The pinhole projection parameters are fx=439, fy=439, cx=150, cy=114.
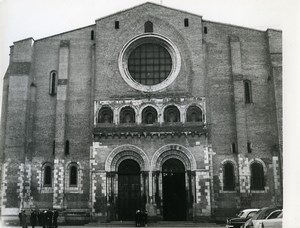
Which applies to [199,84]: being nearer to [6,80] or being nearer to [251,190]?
[251,190]

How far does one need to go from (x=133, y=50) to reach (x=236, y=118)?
742 cm

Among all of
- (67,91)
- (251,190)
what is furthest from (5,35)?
(251,190)

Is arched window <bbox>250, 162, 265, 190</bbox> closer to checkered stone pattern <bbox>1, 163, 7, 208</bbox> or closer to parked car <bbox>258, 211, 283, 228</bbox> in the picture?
parked car <bbox>258, 211, 283, 228</bbox>

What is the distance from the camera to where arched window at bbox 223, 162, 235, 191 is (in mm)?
24469

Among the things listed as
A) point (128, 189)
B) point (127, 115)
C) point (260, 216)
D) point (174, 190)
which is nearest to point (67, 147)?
point (127, 115)

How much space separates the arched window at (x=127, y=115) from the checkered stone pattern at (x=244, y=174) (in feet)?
21.3

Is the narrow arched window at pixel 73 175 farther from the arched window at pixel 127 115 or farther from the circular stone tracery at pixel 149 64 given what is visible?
the circular stone tracery at pixel 149 64

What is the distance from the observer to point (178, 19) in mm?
26469

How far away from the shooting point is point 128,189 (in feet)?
81.5

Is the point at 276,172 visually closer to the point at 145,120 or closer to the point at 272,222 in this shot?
the point at 145,120

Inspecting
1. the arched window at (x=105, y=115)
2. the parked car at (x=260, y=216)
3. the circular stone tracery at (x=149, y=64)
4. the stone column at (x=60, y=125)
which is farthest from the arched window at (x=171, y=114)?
the parked car at (x=260, y=216)

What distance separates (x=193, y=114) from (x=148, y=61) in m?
4.31

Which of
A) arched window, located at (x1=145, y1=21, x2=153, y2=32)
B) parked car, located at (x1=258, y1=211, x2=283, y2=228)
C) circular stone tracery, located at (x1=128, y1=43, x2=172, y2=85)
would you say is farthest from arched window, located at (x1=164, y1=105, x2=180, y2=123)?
parked car, located at (x1=258, y1=211, x2=283, y2=228)

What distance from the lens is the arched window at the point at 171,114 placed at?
2523 centimetres
